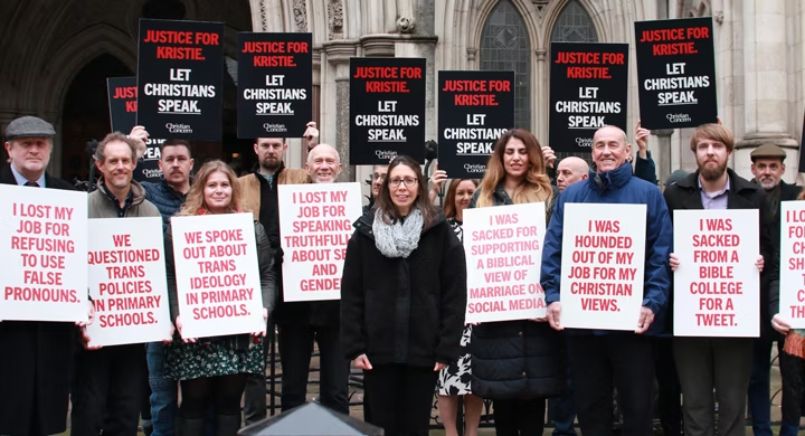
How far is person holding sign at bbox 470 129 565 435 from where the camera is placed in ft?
21.2

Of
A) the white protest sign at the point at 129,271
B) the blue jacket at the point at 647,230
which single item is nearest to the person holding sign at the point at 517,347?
the blue jacket at the point at 647,230

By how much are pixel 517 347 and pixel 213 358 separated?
171 centimetres

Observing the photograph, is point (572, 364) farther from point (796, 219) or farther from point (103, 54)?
point (103, 54)

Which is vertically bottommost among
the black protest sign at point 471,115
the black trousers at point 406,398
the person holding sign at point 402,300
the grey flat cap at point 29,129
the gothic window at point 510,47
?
the black trousers at point 406,398

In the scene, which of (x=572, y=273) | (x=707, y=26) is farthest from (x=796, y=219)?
(x=707, y=26)

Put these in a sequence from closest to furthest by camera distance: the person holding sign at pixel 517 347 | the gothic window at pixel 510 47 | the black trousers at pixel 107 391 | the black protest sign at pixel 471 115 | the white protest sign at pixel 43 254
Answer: the white protest sign at pixel 43 254 → the black trousers at pixel 107 391 → the person holding sign at pixel 517 347 → the black protest sign at pixel 471 115 → the gothic window at pixel 510 47

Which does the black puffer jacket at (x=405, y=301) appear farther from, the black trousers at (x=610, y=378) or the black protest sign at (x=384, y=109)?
the black protest sign at (x=384, y=109)

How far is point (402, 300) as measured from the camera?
601 centimetres

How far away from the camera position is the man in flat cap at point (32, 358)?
19.5 ft

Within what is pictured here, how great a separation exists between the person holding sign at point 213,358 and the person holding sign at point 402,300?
70 cm

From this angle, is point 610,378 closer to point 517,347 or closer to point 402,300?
point 517,347

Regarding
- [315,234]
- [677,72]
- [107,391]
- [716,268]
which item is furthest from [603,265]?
[107,391]

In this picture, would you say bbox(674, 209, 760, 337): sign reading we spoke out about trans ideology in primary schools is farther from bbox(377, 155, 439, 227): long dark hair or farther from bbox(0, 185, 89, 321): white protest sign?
bbox(0, 185, 89, 321): white protest sign

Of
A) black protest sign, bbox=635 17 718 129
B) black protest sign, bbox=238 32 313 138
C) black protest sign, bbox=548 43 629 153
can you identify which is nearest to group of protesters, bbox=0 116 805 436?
black protest sign, bbox=238 32 313 138
